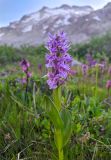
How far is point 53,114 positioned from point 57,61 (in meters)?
0.30

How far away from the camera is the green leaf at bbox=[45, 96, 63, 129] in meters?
2.16

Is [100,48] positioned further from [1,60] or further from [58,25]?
[58,25]

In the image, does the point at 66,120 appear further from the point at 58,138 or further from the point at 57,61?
the point at 57,61

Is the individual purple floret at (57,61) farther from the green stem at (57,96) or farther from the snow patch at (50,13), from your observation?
the snow patch at (50,13)

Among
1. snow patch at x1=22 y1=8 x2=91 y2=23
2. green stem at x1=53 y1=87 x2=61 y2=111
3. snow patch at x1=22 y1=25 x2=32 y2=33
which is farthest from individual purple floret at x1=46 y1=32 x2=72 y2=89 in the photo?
snow patch at x1=22 y1=8 x2=91 y2=23

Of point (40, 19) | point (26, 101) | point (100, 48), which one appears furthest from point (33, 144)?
point (40, 19)

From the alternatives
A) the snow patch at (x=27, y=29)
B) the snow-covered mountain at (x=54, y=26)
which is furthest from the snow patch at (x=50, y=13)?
the snow patch at (x=27, y=29)

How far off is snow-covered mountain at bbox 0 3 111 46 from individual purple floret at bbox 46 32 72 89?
27.3 meters

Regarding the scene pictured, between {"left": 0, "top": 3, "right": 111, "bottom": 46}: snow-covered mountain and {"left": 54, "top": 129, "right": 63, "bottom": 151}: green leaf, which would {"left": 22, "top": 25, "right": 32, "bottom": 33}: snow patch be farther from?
{"left": 54, "top": 129, "right": 63, "bottom": 151}: green leaf

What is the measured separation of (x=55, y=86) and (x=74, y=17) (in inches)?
1581

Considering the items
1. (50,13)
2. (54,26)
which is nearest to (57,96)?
(54,26)

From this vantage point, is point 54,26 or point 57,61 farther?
point 54,26

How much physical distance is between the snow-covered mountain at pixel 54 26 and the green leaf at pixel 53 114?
2740 centimetres

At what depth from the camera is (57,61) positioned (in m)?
2.24
